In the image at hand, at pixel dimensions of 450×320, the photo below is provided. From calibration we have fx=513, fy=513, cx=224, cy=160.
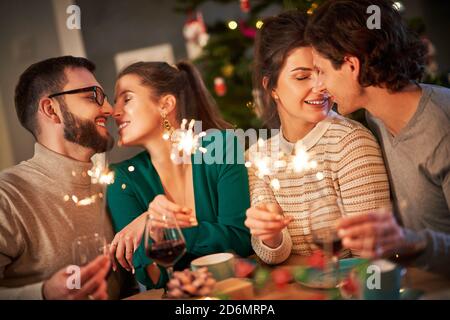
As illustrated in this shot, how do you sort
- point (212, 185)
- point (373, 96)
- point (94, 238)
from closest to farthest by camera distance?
point (94, 238), point (373, 96), point (212, 185)

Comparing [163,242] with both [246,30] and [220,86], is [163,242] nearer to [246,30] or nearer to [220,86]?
[220,86]

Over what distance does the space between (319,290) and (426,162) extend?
43 cm

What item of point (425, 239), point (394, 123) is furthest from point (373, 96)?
point (425, 239)

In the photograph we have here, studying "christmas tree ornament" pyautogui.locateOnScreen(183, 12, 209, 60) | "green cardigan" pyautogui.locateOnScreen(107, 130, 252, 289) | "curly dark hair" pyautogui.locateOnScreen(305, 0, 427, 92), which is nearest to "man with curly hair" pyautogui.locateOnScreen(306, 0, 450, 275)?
"curly dark hair" pyautogui.locateOnScreen(305, 0, 427, 92)

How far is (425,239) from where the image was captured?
Answer: 113cm

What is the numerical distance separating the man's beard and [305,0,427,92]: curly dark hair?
646mm

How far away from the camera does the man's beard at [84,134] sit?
56.0 inches

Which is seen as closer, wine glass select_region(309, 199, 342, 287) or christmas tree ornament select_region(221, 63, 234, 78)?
wine glass select_region(309, 199, 342, 287)

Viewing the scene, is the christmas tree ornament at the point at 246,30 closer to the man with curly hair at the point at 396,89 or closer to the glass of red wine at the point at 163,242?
the man with curly hair at the point at 396,89

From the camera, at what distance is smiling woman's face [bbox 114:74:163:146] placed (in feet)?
4.68

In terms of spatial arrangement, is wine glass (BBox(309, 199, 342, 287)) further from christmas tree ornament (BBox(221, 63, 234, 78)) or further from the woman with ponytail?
christmas tree ornament (BBox(221, 63, 234, 78))
